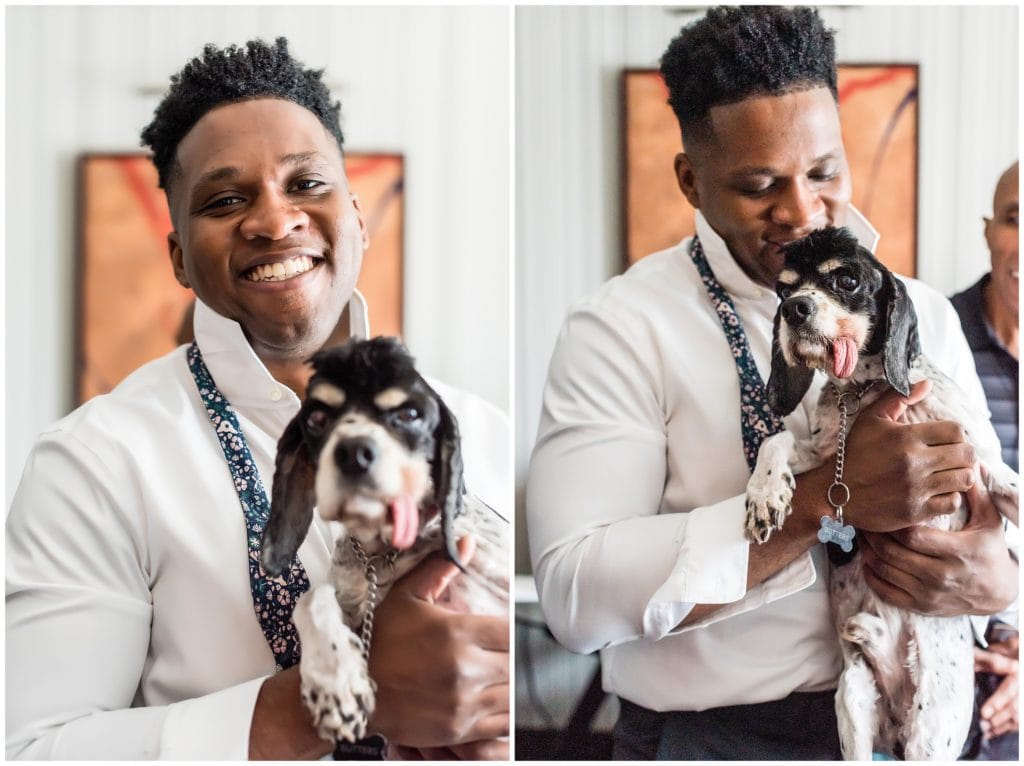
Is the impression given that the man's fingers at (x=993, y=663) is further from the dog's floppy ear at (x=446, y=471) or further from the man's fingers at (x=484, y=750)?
the dog's floppy ear at (x=446, y=471)

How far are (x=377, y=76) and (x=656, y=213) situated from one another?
1.98ft

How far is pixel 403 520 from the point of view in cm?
164

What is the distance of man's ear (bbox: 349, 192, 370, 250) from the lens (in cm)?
193

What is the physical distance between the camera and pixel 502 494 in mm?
1944

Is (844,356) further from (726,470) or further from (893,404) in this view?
(726,470)

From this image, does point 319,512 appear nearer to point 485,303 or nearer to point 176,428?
point 176,428

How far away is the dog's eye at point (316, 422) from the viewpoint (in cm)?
165

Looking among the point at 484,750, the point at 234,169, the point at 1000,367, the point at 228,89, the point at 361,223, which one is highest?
the point at 228,89

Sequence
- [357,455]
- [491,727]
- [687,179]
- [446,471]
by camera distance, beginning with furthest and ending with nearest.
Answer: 1. [687,179]
2. [491,727]
3. [446,471]
4. [357,455]

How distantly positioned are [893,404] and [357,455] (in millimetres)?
949

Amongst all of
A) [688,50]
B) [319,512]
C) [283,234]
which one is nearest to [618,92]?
[688,50]

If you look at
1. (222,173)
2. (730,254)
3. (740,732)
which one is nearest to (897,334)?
(730,254)

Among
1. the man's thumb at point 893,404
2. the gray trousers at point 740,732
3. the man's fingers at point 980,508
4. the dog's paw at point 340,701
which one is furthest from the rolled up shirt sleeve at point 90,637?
the man's fingers at point 980,508

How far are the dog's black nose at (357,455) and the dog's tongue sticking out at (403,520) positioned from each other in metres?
0.08
